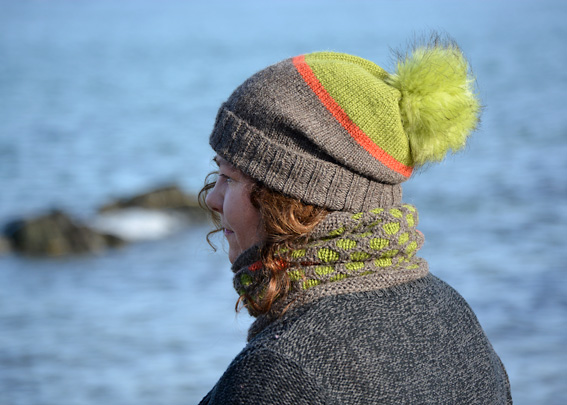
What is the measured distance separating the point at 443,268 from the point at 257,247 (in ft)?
26.4

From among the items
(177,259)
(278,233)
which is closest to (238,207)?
(278,233)

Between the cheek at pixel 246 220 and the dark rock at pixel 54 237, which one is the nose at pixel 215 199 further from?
the dark rock at pixel 54 237

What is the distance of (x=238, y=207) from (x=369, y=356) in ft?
1.91

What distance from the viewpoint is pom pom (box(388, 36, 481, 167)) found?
2.19 m

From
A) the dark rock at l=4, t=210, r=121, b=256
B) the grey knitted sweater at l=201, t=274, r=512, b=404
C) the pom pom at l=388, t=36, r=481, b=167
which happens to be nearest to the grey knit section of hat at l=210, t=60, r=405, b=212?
the pom pom at l=388, t=36, r=481, b=167

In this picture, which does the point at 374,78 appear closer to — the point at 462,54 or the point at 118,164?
the point at 462,54

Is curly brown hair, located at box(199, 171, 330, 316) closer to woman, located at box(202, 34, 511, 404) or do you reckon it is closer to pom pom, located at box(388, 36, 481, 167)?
woman, located at box(202, 34, 511, 404)

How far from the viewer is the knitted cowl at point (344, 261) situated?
6.64ft

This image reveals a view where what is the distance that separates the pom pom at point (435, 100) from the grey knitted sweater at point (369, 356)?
15.7 inches

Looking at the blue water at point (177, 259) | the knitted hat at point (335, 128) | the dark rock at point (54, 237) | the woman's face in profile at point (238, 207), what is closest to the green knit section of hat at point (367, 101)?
the knitted hat at point (335, 128)

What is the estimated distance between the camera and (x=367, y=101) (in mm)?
2141

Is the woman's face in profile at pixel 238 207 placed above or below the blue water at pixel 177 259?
below

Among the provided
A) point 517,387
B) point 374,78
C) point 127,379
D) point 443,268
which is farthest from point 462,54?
point 443,268

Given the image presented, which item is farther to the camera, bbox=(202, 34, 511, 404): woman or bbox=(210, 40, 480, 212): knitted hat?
bbox=(210, 40, 480, 212): knitted hat
